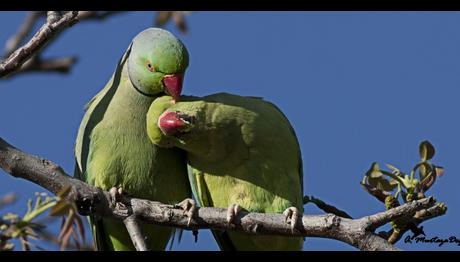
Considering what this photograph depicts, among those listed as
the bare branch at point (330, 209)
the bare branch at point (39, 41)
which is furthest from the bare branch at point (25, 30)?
the bare branch at point (330, 209)

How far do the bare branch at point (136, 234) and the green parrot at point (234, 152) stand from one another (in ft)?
3.22

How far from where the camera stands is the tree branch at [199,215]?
3863mm

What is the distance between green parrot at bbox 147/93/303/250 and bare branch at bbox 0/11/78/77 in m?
1.27

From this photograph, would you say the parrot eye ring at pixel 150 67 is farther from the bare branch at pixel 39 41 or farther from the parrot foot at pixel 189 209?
the bare branch at pixel 39 41

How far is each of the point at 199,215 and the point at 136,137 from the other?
1321 millimetres

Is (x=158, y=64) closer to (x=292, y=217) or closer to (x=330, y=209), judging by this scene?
(x=292, y=217)

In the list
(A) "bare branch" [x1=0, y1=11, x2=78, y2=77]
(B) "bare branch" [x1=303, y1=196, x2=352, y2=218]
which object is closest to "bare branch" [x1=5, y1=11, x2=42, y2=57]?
(A) "bare branch" [x1=0, y1=11, x2=78, y2=77]

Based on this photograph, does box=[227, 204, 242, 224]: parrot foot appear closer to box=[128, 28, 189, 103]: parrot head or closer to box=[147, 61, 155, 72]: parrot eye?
box=[128, 28, 189, 103]: parrot head

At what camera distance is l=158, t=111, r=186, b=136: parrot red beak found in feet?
16.4

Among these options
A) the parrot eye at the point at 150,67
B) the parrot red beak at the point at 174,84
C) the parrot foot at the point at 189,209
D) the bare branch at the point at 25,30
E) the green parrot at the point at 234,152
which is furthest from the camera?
the parrot eye at the point at 150,67

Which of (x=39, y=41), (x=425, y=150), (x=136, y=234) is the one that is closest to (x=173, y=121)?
(x=136, y=234)

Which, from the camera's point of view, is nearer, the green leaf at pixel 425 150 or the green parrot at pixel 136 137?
the green leaf at pixel 425 150

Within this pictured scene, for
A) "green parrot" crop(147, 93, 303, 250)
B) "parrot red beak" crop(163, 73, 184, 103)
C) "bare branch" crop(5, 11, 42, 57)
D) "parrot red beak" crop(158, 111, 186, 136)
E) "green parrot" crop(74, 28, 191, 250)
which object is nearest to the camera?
"bare branch" crop(5, 11, 42, 57)
